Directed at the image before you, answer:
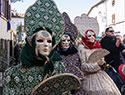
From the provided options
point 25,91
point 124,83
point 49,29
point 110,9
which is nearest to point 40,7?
point 49,29

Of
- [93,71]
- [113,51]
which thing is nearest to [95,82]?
[93,71]

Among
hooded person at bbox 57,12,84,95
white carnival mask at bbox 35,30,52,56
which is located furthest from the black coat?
white carnival mask at bbox 35,30,52,56

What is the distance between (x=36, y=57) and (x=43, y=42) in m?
0.19

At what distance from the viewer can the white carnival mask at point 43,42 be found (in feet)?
6.97

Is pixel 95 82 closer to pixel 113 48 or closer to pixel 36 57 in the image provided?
pixel 113 48

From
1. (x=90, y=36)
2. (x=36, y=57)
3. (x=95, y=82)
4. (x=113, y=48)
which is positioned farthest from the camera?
(x=113, y=48)

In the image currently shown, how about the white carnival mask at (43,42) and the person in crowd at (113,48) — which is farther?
the person in crowd at (113,48)

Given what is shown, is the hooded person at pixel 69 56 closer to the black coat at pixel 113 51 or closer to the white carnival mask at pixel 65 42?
the white carnival mask at pixel 65 42

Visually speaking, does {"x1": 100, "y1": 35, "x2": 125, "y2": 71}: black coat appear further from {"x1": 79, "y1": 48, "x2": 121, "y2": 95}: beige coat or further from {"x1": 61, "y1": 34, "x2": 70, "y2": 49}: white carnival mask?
{"x1": 61, "y1": 34, "x2": 70, "y2": 49}: white carnival mask

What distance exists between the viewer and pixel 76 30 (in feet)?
13.5

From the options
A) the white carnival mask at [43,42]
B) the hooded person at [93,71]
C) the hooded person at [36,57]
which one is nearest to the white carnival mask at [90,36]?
the hooded person at [93,71]

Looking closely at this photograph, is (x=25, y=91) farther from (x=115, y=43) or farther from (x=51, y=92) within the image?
(x=115, y=43)

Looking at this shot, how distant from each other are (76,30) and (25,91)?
7.72ft

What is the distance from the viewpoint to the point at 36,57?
211cm
